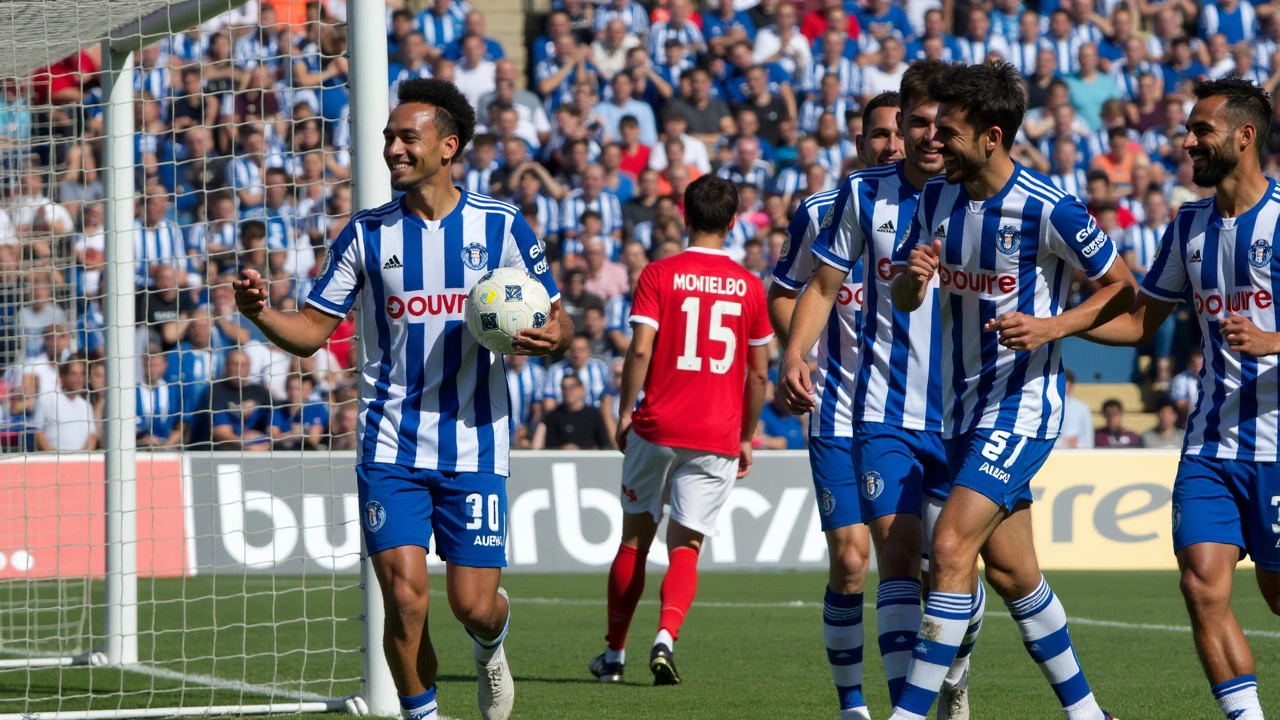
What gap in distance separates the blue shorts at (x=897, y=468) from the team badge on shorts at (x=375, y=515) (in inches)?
65.6

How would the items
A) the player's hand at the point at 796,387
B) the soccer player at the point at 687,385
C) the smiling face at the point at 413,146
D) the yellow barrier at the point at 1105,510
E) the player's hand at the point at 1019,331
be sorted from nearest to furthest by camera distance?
1. the player's hand at the point at 1019,331
2. the player's hand at the point at 796,387
3. the smiling face at the point at 413,146
4. the soccer player at the point at 687,385
5. the yellow barrier at the point at 1105,510

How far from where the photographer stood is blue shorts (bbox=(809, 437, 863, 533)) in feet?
19.9

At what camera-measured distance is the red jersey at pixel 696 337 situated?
7.89 metres

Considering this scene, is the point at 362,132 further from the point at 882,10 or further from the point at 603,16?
the point at 882,10

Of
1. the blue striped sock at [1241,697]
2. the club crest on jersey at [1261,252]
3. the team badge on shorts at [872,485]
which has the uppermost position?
the club crest on jersey at [1261,252]

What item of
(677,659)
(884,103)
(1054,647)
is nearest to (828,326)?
(884,103)

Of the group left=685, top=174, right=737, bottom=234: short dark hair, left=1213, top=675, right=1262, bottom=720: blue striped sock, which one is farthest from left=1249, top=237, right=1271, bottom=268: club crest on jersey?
left=685, top=174, right=737, bottom=234: short dark hair

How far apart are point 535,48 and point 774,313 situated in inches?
561

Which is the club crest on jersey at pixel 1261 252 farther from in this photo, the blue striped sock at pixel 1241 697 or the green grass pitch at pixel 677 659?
the green grass pitch at pixel 677 659

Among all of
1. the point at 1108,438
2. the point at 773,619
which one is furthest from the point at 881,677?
the point at 1108,438

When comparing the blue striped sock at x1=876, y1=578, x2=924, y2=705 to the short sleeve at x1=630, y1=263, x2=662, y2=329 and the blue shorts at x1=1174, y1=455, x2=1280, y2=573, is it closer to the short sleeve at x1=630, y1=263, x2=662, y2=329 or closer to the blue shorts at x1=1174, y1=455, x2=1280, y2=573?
the blue shorts at x1=1174, y1=455, x2=1280, y2=573

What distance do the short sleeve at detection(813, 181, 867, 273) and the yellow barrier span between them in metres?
9.22

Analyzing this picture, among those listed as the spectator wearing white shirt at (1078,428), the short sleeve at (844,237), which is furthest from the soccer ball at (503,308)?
the spectator wearing white shirt at (1078,428)

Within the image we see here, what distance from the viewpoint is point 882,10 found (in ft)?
67.9
